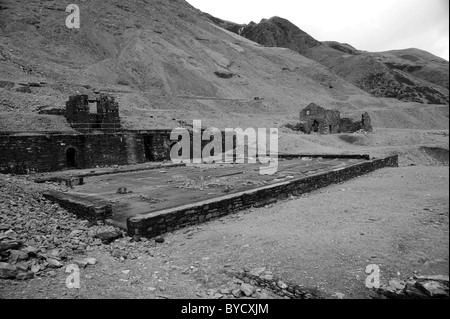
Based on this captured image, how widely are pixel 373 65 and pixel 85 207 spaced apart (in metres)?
91.7

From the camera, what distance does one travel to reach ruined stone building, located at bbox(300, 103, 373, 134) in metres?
33.9

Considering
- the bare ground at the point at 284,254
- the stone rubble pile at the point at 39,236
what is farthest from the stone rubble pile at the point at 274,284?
the stone rubble pile at the point at 39,236

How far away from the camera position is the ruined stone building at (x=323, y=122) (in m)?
33.9

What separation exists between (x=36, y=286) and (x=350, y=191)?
8.25m

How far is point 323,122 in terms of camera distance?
33906 millimetres

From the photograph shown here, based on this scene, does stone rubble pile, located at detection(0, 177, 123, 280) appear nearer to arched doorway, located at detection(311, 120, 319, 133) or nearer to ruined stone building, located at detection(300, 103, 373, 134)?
ruined stone building, located at detection(300, 103, 373, 134)

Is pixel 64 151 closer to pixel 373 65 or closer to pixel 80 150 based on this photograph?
pixel 80 150

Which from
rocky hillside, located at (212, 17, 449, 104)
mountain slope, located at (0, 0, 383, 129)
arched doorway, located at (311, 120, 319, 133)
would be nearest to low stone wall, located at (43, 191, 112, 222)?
mountain slope, located at (0, 0, 383, 129)

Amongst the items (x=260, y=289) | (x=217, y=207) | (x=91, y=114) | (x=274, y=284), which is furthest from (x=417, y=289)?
(x=91, y=114)

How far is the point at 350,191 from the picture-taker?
9.80 m

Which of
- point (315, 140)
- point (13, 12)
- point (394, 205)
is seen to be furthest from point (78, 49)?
point (394, 205)

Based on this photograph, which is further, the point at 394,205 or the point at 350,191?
the point at 350,191

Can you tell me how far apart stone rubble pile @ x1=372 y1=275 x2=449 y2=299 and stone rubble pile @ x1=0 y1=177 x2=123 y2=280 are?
3939 mm

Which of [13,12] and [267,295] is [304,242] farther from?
[13,12]
